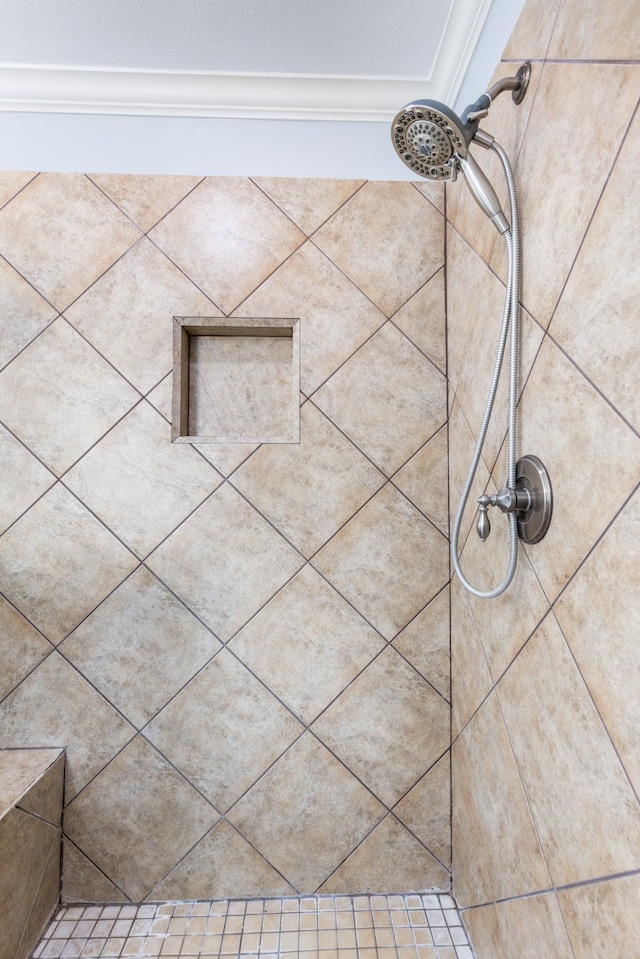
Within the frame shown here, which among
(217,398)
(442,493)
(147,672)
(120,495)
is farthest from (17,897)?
(442,493)

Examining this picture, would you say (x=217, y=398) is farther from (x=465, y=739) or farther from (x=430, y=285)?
(x=465, y=739)

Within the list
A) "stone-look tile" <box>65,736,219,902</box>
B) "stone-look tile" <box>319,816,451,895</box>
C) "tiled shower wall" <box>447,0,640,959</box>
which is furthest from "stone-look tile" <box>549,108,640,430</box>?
"stone-look tile" <box>65,736,219,902</box>

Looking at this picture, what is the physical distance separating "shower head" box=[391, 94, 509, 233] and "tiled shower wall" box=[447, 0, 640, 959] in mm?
82

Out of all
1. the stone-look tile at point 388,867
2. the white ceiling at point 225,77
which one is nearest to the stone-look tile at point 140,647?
the stone-look tile at point 388,867

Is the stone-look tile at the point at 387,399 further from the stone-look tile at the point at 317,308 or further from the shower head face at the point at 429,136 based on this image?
the shower head face at the point at 429,136

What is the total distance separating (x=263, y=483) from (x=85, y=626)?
0.60 metres

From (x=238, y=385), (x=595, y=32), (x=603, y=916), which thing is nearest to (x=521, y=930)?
(x=603, y=916)

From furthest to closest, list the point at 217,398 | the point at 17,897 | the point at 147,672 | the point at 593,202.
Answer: the point at 217,398 → the point at 147,672 → the point at 17,897 → the point at 593,202

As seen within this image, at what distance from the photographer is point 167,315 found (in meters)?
1.53

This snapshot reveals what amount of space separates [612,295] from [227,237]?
1089 mm

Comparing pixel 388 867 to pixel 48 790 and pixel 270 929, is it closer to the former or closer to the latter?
pixel 270 929

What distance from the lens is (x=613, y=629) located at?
770 millimetres

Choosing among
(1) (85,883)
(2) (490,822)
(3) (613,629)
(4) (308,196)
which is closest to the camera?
(3) (613,629)

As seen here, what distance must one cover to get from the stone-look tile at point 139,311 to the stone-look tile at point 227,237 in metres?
0.04
